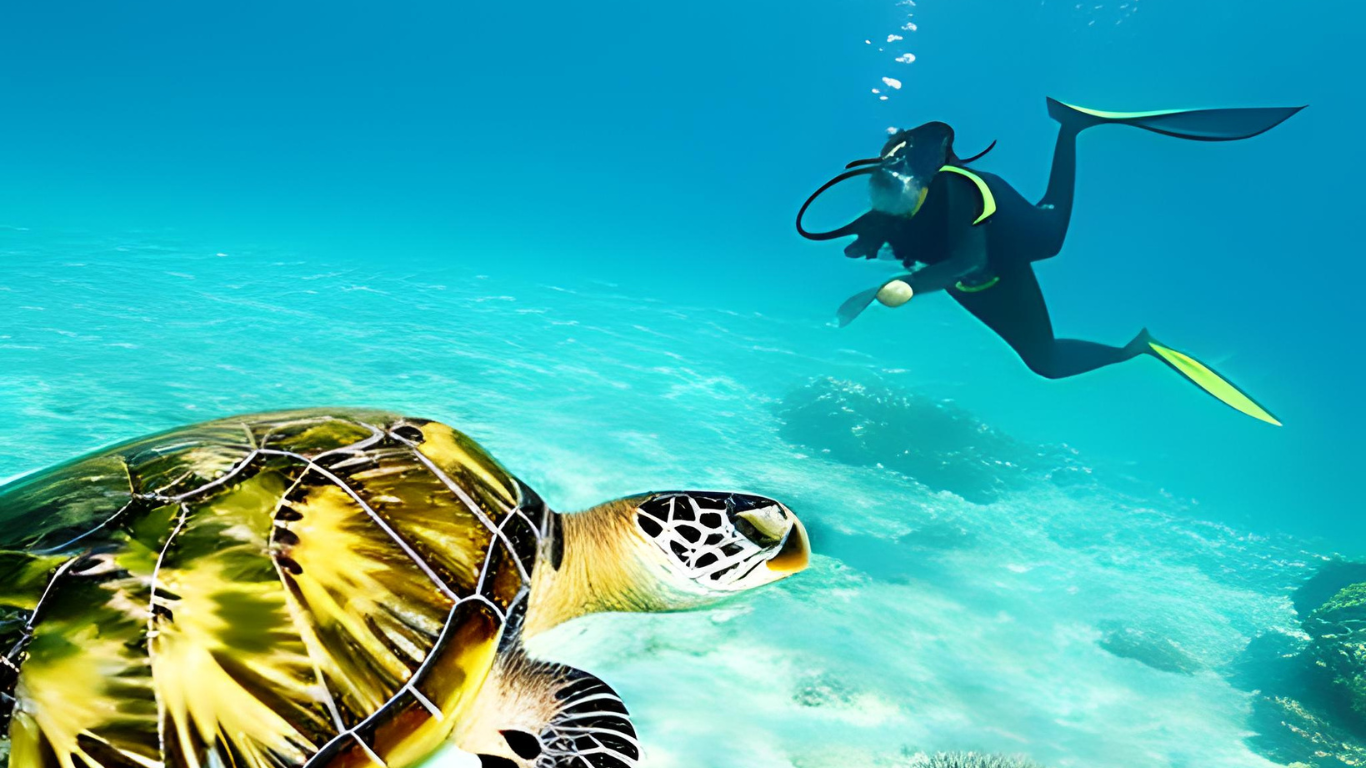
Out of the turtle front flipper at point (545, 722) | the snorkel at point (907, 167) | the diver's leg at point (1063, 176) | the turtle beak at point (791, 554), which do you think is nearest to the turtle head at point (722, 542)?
the turtle beak at point (791, 554)

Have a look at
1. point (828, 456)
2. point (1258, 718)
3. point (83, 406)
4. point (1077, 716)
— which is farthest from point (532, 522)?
point (828, 456)

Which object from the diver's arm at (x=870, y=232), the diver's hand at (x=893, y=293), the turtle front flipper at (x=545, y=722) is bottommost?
the turtle front flipper at (x=545, y=722)

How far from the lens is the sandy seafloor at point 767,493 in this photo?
145 inches

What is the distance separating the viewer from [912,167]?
407cm

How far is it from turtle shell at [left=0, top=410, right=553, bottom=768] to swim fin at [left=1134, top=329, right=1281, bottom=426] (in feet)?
19.4

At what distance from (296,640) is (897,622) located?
186 inches

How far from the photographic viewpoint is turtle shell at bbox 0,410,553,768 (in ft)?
3.53

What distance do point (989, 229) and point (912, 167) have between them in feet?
2.64

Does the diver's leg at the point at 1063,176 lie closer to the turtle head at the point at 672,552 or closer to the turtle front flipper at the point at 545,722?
the turtle head at the point at 672,552

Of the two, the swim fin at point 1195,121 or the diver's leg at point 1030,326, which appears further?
the diver's leg at point 1030,326

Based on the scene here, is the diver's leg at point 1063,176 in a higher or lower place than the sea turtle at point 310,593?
higher

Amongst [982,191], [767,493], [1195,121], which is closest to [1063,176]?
[1195,121]

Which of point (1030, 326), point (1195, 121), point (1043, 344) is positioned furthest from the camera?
point (1043, 344)

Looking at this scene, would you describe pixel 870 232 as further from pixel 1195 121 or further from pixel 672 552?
pixel 672 552
